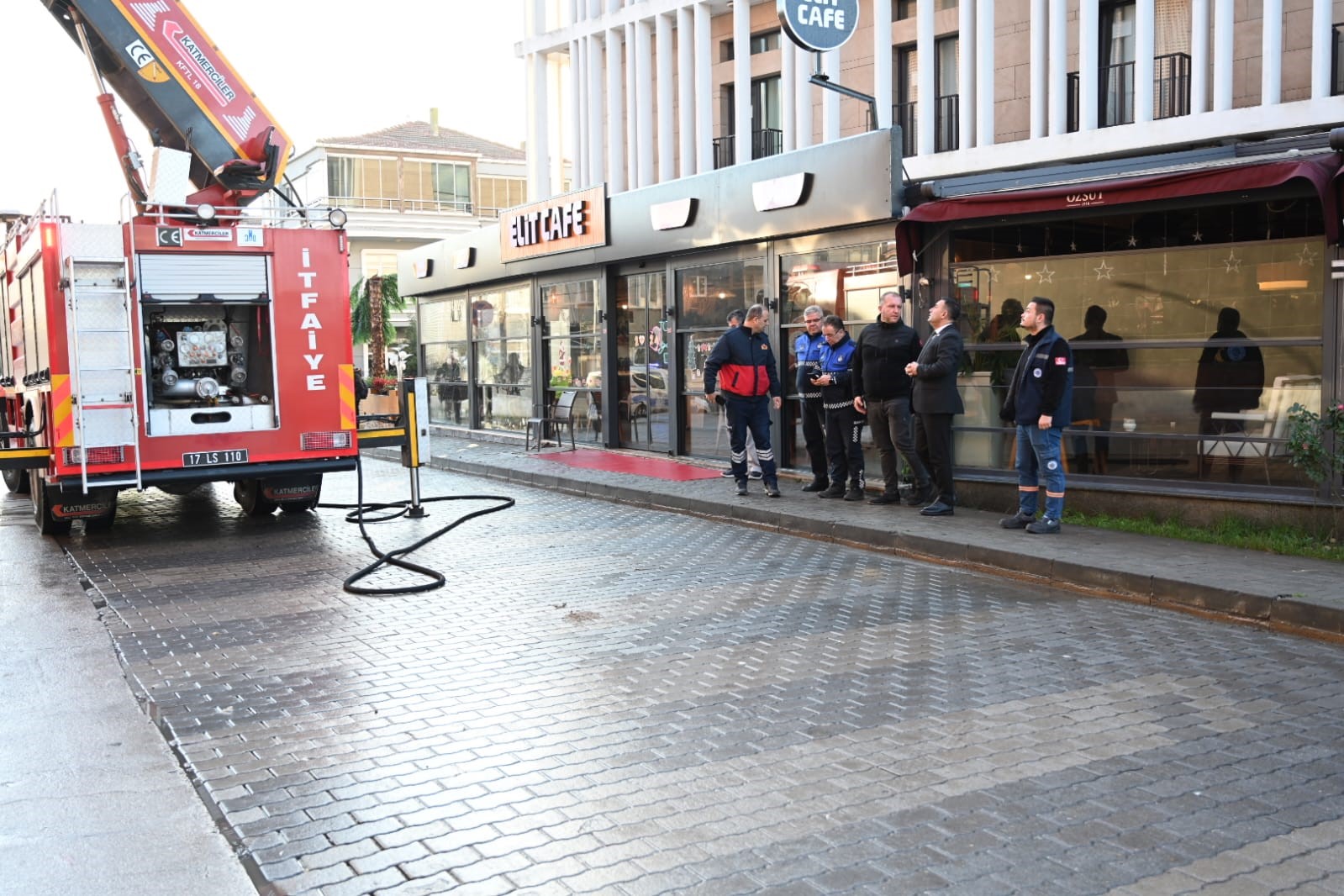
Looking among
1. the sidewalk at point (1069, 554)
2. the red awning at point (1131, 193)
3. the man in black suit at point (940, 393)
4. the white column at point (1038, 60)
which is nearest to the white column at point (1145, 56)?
the white column at point (1038, 60)

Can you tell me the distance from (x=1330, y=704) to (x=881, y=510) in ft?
Answer: 18.9

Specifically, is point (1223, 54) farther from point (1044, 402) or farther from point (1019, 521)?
point (1019, 521)

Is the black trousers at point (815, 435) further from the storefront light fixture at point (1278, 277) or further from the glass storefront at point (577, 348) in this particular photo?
the glass storefront at point (577, 348)

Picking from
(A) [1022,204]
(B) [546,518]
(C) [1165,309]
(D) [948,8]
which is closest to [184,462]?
(B) [546,518]

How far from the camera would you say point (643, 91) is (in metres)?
23.3

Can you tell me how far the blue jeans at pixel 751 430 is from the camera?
11.9 metres

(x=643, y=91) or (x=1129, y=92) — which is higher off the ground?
(x=643, y=91)

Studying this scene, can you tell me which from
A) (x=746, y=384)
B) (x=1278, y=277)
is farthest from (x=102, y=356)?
(x=1278, y=277)

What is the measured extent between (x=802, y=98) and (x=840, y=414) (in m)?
11.8

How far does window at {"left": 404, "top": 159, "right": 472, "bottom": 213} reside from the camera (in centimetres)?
5575

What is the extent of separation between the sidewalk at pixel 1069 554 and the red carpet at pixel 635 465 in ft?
2.10

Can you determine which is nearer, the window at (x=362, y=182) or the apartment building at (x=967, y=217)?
the apartment building at (x=967, y=217)

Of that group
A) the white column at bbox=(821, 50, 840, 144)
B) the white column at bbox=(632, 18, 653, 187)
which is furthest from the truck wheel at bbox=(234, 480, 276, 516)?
the white column at bbox=(632, 18, 653, 187)

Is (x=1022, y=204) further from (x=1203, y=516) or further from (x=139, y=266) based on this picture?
(x=139, y=266)
